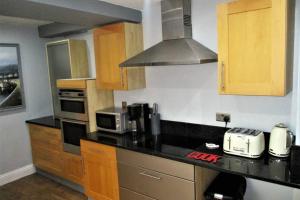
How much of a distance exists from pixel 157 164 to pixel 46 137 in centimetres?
208

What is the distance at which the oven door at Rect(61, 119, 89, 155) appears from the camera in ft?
9.93

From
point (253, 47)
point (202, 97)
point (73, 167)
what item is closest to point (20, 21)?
point (73, 167)

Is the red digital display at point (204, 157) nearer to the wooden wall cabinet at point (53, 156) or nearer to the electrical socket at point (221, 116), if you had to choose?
the electrical socket at point (221, 116)

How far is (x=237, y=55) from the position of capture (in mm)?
1880

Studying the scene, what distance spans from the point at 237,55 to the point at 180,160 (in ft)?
3.14

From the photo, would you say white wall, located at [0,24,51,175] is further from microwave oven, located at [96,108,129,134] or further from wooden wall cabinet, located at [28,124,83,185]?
microwave oven, located at [96,108,129,134]

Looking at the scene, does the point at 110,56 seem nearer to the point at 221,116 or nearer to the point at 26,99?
the point at 221,116

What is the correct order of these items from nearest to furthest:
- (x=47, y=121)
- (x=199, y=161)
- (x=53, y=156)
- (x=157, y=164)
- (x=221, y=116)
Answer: (x=199, y=161) < (x=157, y=164) < (x=221, y=116) < (x=53, y=156) < (x=47, y=121)

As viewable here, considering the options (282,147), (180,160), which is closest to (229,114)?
(282,147)

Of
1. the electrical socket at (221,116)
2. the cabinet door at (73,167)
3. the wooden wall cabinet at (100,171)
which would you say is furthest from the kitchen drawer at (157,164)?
the cabinet door at (73,167)

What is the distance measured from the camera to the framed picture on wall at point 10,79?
136 inches

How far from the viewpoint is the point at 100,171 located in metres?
2.69

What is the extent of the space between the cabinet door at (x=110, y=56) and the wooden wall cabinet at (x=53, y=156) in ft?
3.50

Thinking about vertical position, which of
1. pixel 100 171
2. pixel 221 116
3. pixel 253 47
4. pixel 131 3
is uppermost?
pixel 131 3
